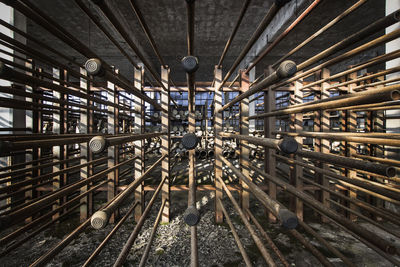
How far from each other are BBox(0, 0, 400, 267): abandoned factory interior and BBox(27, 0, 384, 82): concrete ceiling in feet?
0.31

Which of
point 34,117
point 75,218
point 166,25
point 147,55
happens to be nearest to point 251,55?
point 166,25

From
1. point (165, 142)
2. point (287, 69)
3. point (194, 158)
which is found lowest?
point (194, 158)

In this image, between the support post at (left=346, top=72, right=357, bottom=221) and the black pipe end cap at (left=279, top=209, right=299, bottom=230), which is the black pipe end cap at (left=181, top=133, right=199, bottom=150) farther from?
the support post at (left=346, top=72, right=357, bottom=221)

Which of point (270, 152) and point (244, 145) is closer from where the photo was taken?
point (244, 145)

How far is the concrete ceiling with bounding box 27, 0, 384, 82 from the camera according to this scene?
4.46m

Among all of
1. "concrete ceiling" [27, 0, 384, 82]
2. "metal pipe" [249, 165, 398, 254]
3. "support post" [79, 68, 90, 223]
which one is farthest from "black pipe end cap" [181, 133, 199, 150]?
"concrete ceiling" [27, 0, 384, 82]

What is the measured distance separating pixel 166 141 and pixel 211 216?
1626mm

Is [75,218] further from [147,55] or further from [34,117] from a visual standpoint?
[147,55]

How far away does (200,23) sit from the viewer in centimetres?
519

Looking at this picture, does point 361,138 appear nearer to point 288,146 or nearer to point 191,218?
point 288,146

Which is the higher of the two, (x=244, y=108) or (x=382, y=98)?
(x=244, y=108)

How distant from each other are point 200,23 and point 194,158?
5162 millimetres

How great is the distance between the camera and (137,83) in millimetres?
2473

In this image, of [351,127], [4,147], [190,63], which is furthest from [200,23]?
[4,147]
